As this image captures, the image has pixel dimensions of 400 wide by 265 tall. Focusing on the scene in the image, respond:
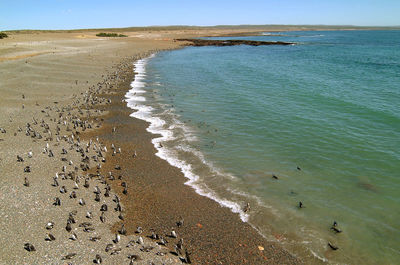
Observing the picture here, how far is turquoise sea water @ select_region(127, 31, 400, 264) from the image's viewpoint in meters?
9.30

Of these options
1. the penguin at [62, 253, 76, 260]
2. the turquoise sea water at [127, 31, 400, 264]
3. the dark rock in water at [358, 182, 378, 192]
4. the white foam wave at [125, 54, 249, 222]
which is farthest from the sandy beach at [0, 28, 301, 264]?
the dark rock in water at [358, 182, 378, 192]

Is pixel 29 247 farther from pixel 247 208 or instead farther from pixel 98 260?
pixel 247 208

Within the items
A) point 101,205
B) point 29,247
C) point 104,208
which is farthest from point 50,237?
point 101,205

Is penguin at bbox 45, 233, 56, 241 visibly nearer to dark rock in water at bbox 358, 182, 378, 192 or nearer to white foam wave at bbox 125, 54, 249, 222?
white foam wave at bbox 125, 54, 249, 222

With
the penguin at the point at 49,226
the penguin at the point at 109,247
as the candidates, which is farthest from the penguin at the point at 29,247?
the penguin at the point at 109,247

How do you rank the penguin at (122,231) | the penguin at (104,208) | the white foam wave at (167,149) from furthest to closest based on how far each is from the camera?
1. the white foam wave at (167,149)
2. the penguin at (104,208)
3. the penguin at (122,231)

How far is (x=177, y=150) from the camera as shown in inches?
591

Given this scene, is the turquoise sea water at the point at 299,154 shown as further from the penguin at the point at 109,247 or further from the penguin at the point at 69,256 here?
the penguin at the point at 69,256

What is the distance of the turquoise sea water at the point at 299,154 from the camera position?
9.30m

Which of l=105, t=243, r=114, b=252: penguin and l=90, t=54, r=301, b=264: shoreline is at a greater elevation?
l=105, t=243, r=114, b=252: penguin

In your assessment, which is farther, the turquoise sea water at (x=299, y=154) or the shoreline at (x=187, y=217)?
the turquoise sea water at (x=299, y=154)

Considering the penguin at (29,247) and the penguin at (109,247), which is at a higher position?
the penguin at (29,247)

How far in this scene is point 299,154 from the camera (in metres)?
14.5

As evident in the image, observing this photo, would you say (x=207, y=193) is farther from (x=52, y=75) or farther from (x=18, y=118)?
(x=52, y=75)
